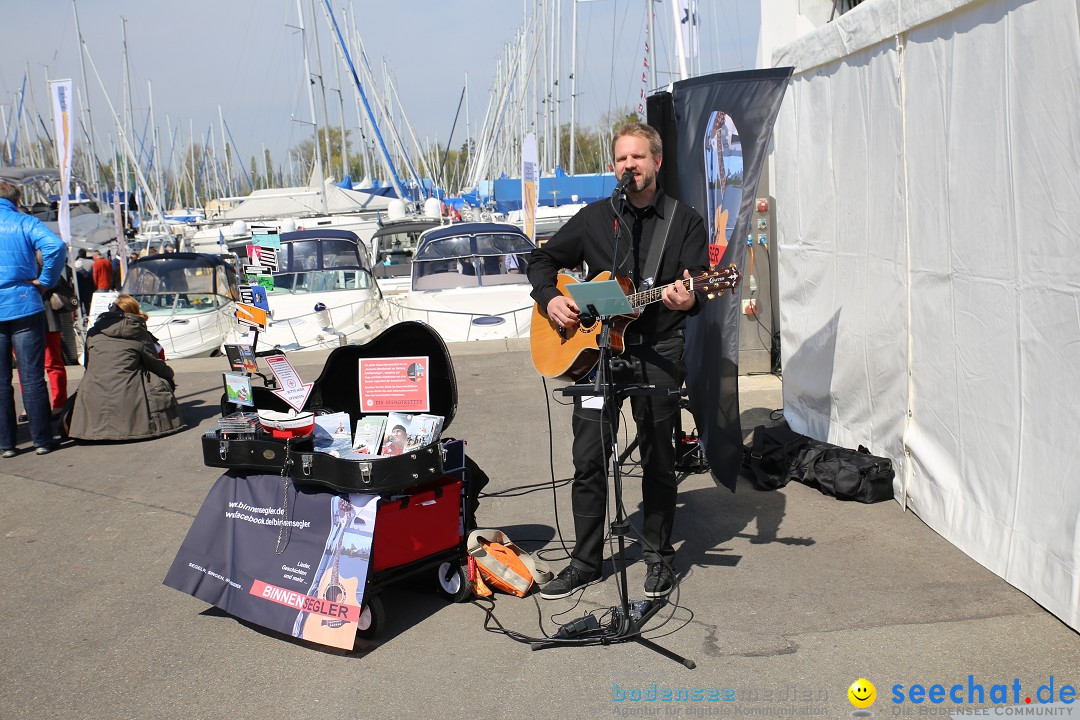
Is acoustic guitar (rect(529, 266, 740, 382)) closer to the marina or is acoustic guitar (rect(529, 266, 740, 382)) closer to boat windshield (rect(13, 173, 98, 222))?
the marina

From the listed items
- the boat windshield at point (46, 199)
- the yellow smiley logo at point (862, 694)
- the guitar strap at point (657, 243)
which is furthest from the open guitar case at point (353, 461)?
the boat windshield at point (46, 199)

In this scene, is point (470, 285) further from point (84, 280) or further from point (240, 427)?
point (240, 427)

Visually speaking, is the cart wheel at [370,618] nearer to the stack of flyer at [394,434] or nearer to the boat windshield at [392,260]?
the stack of flyer at [394,434]

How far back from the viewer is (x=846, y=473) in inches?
237

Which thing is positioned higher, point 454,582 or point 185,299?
point 185,299

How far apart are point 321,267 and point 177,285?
2387 millimetres

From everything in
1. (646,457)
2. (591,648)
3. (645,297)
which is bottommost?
(591,648)

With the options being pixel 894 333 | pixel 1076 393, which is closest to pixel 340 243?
pixel 894 333

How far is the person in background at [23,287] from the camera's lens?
304 inches

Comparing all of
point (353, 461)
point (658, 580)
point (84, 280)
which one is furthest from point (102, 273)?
point (658, 580)

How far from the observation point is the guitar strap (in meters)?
4.56

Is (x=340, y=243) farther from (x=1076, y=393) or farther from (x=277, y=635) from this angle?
(x=1076, y=393)

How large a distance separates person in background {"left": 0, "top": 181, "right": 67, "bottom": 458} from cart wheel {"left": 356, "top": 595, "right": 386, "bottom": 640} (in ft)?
16.5

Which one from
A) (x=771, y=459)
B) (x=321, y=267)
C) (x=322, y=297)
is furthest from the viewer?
(x=321, y=267)
